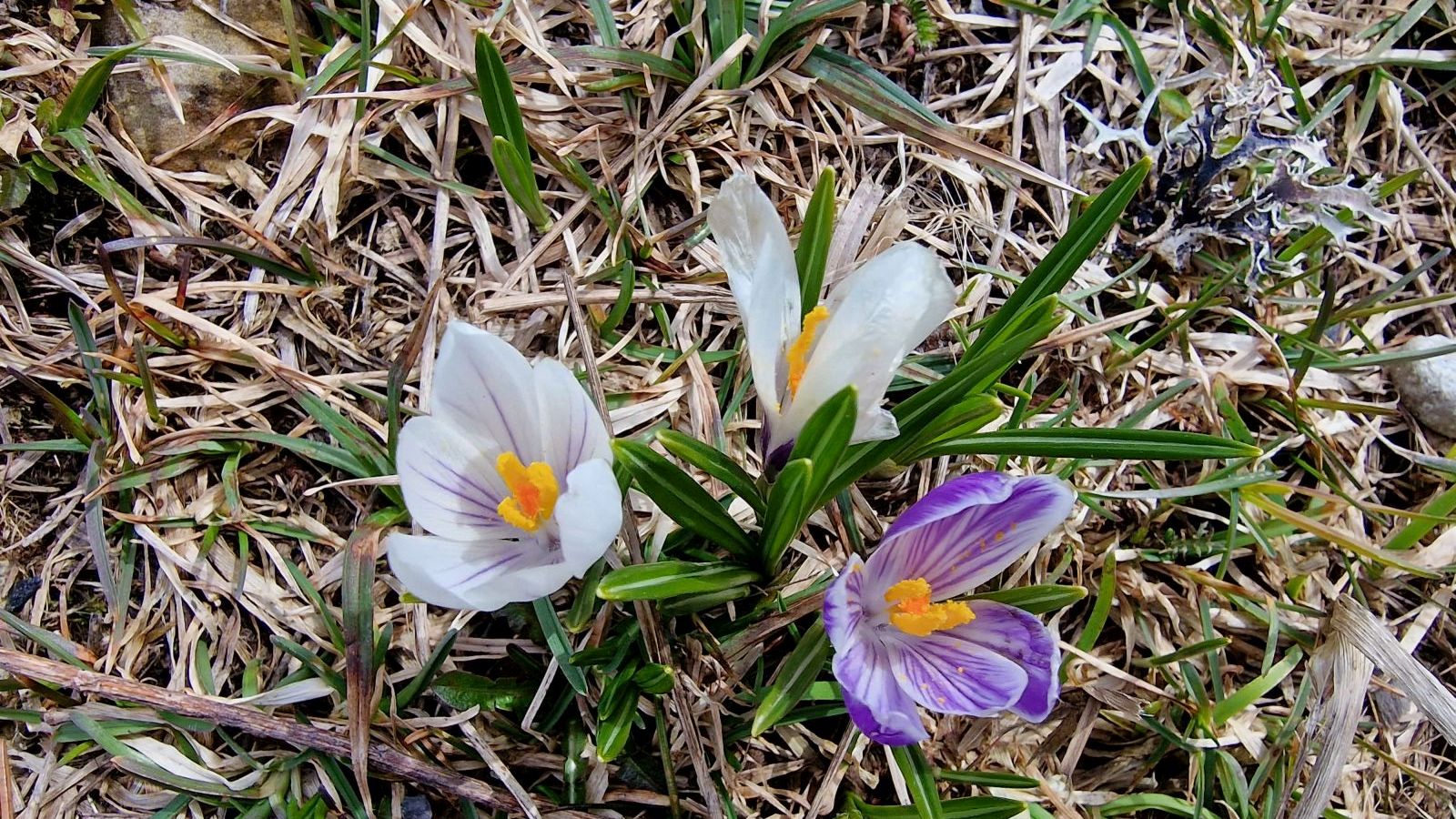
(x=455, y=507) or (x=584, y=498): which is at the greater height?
(x=584, y=498)

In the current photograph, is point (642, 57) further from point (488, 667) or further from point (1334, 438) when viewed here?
point (1334, 438)

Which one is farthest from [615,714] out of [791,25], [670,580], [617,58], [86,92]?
[86,92]

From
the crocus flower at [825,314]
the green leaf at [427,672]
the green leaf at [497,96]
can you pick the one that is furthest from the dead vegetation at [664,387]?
the crocus flower at [825,314]

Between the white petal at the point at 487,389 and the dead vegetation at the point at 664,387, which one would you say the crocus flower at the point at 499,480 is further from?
the dead vegetation at the point at 664,387

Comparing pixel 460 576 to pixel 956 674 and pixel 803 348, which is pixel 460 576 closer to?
pixel 803 348

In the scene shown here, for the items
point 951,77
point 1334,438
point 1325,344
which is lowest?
point 1334,438

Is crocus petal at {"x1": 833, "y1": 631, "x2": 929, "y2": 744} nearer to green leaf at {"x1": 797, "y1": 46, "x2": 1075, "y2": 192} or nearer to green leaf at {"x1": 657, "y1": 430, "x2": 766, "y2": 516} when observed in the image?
green leaf at {"x1": 657, "y1": 430, "x2": 766, "y2": 516}

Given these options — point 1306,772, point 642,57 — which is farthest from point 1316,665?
point 642,57

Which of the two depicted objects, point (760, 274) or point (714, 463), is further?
point (714, 463)
